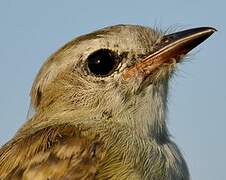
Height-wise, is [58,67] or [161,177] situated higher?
[58,67]

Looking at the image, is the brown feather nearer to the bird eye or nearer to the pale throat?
the pale throat

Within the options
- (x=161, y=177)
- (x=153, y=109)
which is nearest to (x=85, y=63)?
(x=153, y=109)

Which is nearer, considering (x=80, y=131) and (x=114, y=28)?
(x=80, y=131)

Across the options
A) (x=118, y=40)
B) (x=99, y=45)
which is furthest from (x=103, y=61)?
(x=118, y=40)

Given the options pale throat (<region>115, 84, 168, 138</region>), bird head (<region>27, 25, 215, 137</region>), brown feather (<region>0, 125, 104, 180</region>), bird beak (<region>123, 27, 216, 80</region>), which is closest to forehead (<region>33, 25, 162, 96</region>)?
bird head (<region>27, 25, 215, 137</region>)

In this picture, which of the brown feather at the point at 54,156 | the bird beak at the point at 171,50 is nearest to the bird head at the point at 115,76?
the bird beak at the point at 171,50

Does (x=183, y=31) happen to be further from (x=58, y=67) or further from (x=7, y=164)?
(x=7, y=164)
